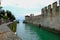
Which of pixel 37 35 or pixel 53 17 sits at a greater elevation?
pixel 53 17

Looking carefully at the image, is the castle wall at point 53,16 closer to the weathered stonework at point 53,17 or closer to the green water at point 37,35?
the weathered stonework at point 53,17

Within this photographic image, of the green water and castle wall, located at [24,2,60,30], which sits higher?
castle wall, located at [24,2,60,30]

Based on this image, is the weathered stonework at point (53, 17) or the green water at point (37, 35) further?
the weathered stonework at point (53, 17)

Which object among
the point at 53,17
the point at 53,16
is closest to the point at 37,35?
the point at 53,17

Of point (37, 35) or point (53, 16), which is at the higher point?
point (53, 16)

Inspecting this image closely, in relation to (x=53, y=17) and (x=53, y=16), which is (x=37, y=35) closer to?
(x=53, y=17)

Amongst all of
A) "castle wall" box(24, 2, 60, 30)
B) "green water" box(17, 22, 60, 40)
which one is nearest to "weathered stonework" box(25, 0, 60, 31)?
"castle wall" box(24, 2, 60, 30)

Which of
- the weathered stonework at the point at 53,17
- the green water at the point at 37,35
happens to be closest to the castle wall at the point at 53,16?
the weathered stonework at the point at 53,17

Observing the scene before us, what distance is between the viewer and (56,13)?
3225cm

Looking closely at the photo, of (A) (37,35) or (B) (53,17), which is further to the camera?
(B) (53,17)

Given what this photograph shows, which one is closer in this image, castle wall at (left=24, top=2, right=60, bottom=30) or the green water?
the green water

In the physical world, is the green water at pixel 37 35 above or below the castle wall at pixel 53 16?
below

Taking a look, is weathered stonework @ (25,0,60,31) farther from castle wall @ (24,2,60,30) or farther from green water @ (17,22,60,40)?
green water @ (17,22,60,40)

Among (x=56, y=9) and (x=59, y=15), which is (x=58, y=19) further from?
(x=56, y=9)
